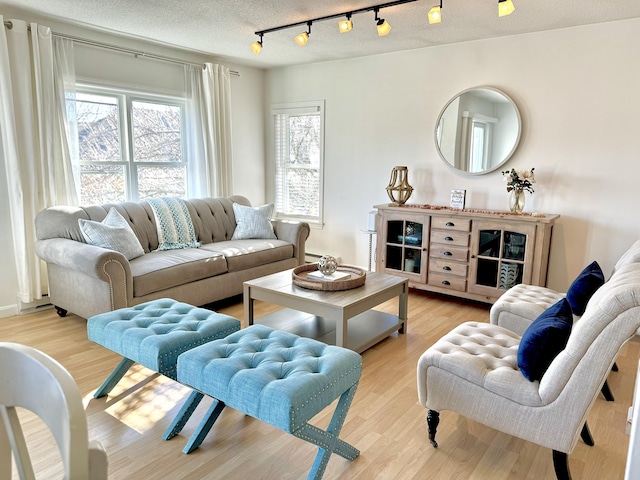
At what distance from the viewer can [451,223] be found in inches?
156

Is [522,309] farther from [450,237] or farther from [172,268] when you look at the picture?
[172,268]

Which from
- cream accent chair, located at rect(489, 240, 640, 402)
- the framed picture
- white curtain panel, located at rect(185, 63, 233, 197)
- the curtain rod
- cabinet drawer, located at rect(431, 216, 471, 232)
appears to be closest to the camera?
cream accent chair, located at rect(489, 240, 640, 402)

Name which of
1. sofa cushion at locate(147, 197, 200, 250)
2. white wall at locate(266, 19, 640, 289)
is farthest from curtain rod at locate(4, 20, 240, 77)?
white wall at locate(266, 19, 640, 289)

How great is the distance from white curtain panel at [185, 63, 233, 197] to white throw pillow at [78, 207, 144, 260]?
140 centimetres

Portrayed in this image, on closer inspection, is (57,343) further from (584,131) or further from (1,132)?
(584,131)

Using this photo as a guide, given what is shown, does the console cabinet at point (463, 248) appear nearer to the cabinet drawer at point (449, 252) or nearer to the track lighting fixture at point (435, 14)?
the cabinet drawer at point (449, 252)

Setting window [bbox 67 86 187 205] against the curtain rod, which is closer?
the curtain rod

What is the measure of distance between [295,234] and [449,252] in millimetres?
1470

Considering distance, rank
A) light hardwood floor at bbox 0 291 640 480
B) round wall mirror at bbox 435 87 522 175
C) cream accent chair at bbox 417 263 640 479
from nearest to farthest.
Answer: cream accent chair at bbox 417 263 640 479 < light hardwood floor at bbox 0 291 640 480 < round wall mirror at bbox 435 87 522 175

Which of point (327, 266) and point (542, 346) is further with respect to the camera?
point (327, 266)

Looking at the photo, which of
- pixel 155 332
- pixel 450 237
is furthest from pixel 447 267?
pixel 155 332

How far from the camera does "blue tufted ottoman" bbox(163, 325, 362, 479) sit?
5.15 feet

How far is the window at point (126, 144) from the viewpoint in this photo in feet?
13.3

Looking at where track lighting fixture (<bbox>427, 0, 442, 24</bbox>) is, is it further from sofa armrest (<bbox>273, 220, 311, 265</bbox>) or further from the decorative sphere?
sofa armrest (<bbox>273, 220, 311, 265</bbox>)
